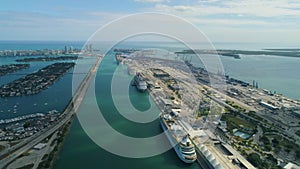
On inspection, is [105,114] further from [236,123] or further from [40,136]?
[236,123]

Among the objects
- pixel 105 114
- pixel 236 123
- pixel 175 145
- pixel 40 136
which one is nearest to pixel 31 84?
pixel 105 114

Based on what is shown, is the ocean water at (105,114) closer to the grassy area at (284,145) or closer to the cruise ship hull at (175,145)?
the cruise ship hull at (175,145)

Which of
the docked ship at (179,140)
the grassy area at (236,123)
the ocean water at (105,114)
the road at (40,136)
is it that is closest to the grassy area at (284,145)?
the grassy area at (236,123)

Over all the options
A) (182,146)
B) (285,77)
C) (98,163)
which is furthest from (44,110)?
(285,77)

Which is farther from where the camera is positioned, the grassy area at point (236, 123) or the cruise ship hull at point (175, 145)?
the grassy area at point (236, 123)

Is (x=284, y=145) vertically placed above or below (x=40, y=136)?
above

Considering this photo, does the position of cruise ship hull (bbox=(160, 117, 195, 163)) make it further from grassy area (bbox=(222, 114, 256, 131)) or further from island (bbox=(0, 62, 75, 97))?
island (bbox=(0, 62, 75, 97))

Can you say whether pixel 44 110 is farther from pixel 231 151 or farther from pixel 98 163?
pixel 231 151

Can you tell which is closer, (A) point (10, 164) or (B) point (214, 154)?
(A) point (10, 164)
